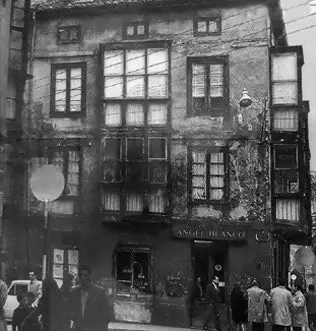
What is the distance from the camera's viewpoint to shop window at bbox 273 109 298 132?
4.75 m

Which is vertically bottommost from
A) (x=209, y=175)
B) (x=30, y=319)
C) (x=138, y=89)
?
(x=30, y=319)

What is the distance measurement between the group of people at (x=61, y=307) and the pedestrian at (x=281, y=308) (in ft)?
5.19

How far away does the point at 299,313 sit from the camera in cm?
473

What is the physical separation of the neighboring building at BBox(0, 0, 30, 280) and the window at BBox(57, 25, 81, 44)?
0.37 meters

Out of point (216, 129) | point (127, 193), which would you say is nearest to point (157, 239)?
point (127, 193)

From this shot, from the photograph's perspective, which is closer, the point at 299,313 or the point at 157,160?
the point at 299,313

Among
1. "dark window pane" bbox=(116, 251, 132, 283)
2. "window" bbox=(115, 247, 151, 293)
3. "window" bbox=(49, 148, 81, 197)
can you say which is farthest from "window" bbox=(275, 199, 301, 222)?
"window" bbox=(49, 148, 81, 197)

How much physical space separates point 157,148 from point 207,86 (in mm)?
811

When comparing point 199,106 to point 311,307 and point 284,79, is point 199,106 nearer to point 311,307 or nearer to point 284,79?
point 284,79

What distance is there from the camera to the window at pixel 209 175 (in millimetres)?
4910

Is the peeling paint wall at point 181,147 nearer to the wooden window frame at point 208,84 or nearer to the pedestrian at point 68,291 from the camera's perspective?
the wooden window frame at point 208,84

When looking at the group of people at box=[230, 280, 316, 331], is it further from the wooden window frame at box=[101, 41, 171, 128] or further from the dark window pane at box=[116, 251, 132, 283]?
the wooden window frame at box=[101, 41, 171, 128]

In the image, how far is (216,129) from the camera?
4.94m

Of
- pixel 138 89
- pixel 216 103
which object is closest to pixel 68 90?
pixel 138 89
